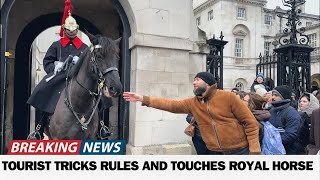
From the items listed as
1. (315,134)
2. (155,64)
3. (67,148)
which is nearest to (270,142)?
(315,134)

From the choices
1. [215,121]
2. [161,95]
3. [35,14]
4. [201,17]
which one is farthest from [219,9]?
[215,121]

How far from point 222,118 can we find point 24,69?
295 inches

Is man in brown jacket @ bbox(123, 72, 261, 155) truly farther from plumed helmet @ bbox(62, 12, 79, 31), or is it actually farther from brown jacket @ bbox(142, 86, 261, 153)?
plumed helmet @ bbox(62, 12, 79, 31)

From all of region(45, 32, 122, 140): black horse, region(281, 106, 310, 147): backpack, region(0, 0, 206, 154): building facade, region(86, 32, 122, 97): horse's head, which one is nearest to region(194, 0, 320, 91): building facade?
region(0, 0, 206, 154): building facade

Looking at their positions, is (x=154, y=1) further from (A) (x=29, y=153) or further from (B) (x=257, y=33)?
(B) (x=257, y=33)

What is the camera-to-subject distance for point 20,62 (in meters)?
9.53

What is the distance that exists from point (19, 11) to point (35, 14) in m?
0.42

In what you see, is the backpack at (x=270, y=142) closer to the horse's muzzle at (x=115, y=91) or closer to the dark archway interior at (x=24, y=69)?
the horse's muzzle at (x=115, y=91)

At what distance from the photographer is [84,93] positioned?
445 centimetres

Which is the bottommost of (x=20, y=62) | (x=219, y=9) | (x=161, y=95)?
(x=161, y=95)

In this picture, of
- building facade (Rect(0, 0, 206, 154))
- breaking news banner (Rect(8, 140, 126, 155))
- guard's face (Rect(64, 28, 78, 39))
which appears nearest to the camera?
breaking news banner (Rect(8, 140, 126, 155))

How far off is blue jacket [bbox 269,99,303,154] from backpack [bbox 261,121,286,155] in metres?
0.33

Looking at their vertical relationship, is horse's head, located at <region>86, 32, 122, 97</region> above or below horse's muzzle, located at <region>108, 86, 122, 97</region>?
above

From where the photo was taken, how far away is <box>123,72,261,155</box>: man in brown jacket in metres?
3.68
